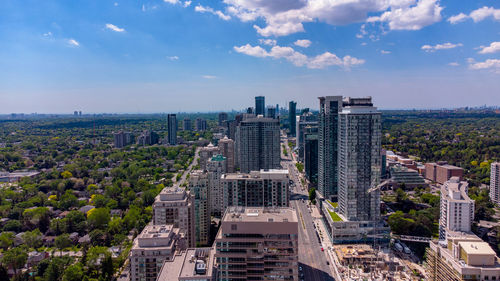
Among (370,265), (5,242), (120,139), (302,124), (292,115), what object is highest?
(292,115)

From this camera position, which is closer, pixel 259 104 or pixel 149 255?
pixel 149 255

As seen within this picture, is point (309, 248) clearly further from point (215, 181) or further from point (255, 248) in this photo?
point (255, 248)

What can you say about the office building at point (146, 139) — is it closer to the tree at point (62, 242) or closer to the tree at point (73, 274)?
the tree at point (62, 242)

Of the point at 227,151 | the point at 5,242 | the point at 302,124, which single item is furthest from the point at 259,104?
the point at 5,242

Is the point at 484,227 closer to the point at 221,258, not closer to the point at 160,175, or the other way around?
the point at 221,258

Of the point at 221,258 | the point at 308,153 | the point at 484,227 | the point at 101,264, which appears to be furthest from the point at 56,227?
the point at 484,227

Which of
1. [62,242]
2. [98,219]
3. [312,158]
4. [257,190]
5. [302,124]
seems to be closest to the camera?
[62,242]

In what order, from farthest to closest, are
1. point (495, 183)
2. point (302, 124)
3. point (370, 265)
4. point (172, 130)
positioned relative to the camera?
1. point (172, 130)
2. point (302, 124)
3. point (495, 183)
4. point (370, 265)
